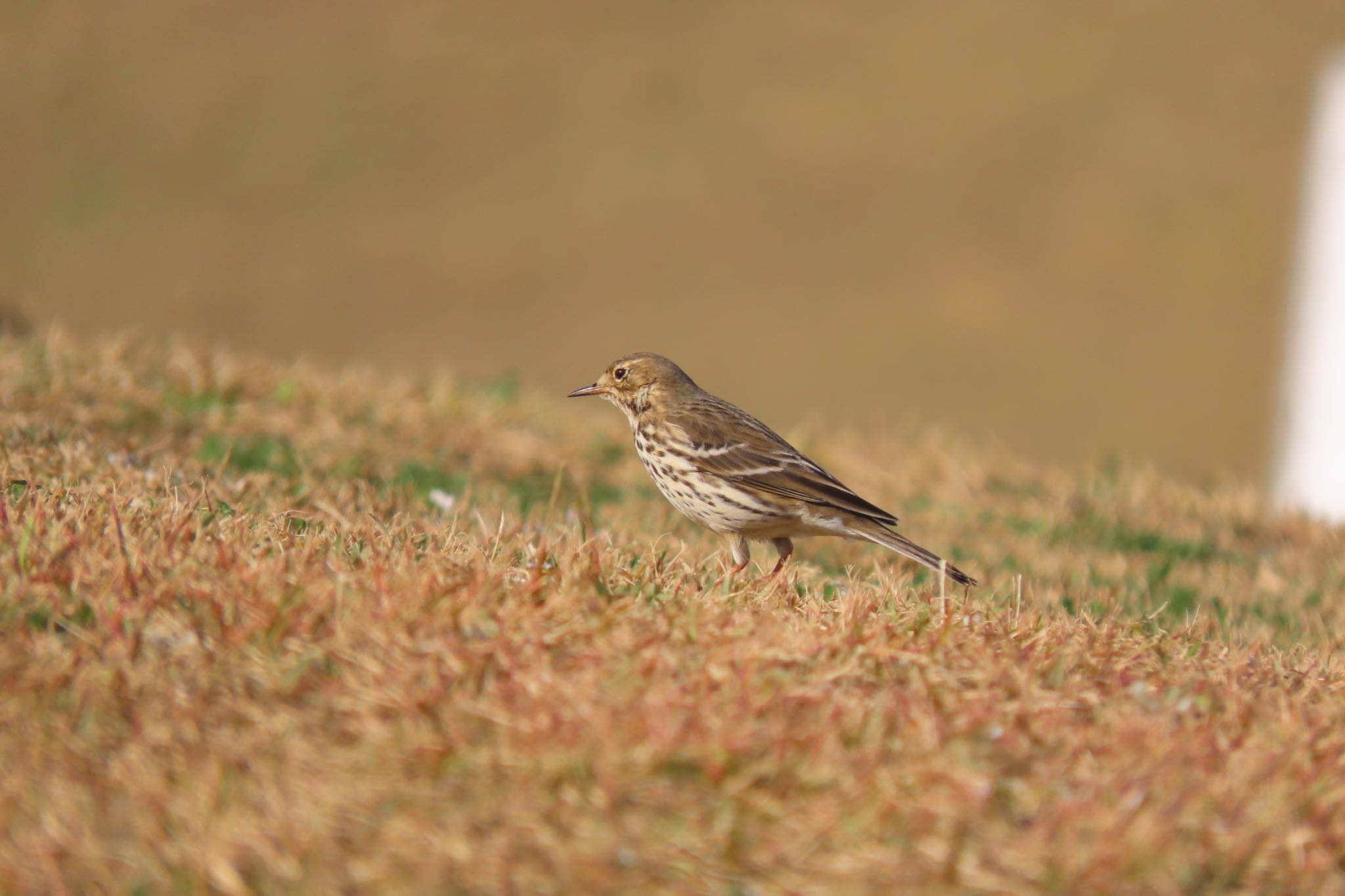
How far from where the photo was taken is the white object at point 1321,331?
11703 mm

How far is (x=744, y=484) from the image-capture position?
605 cm

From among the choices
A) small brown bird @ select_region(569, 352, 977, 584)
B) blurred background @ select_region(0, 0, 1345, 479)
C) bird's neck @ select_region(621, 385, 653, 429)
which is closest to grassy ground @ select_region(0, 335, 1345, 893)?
small brown bird @ select_region(569, 352, 977, 584)

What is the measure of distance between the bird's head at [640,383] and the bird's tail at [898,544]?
1.10m

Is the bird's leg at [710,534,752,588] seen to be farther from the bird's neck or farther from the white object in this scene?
the white object

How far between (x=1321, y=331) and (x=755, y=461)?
740 cm

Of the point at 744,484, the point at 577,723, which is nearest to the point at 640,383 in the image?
the point at 744,484

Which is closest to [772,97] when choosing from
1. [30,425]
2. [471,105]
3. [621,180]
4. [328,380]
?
[621,180]

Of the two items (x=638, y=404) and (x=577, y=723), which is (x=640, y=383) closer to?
(x=638, y=404)

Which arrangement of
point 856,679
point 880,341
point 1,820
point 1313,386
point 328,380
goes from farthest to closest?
point 880,341
point 1313,386
point 328,380
point 856,679
point 1,820

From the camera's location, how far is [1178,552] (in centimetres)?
833

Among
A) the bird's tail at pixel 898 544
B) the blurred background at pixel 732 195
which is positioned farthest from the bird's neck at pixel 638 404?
the blurred background at pixel 732 195

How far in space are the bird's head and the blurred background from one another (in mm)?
14062

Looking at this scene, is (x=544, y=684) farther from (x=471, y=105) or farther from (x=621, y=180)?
(x=471, y=105)

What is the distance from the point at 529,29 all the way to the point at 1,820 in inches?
1112
